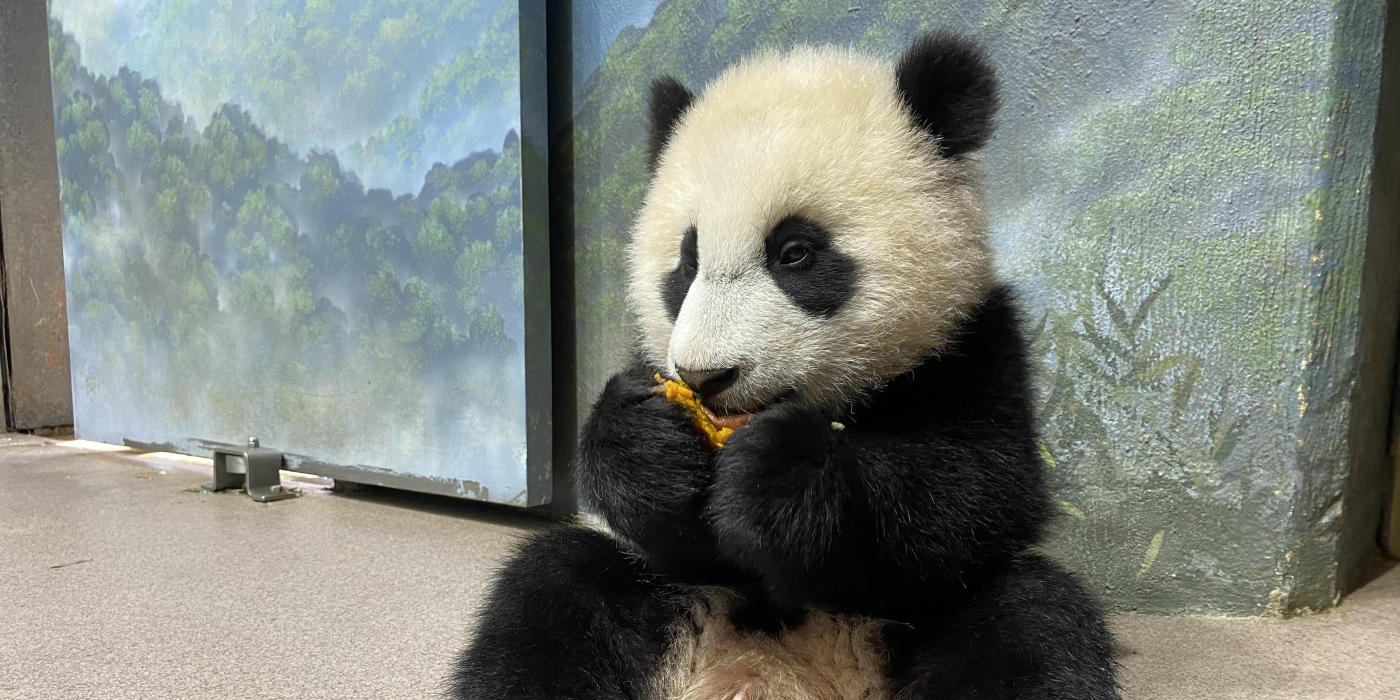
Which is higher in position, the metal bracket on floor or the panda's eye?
the panda's eye

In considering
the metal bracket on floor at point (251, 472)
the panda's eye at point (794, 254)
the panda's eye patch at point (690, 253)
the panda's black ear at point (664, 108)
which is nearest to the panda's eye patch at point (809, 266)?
the panda's eye at point (794, 254)

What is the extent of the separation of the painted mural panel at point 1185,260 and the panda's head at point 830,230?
82 centimetres

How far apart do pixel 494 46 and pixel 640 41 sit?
426 millimetres

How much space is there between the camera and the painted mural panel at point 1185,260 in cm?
168

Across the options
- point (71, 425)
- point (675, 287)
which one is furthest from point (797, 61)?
point (71, 425)

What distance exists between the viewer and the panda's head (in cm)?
97

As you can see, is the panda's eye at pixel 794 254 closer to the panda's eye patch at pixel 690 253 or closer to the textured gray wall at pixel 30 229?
the panda's eye patch at pixel 690 253

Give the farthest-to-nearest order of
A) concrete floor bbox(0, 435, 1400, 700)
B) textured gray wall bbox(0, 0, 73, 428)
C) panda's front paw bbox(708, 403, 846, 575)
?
textured gray wall bbox(0, 0, 73, 428) → concrete floor bbox(0, 435, 1400, 700) → panda's front paw bbox(708, 403, 846, 575)

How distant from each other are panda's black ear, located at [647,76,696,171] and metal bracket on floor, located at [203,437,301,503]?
2.29 meters

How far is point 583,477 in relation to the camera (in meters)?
1.12

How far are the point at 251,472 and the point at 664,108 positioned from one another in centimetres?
240

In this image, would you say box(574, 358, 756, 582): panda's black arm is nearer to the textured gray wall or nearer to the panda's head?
the panda's head

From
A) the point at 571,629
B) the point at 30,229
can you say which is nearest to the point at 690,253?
the point at 571,629

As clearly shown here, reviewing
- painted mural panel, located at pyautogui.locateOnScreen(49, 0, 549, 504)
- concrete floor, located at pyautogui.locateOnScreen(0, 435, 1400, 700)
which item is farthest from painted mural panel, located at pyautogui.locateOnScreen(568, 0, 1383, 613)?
painted mural panel, located at pyautogui.locateOnScreen(49, 0, 549, 504)
